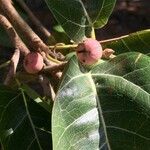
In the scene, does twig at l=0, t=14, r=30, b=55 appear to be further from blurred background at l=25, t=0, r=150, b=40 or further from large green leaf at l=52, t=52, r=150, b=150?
blurred background at l=25, t=0, r=150, b=40

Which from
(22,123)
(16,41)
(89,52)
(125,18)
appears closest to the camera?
(89,52)

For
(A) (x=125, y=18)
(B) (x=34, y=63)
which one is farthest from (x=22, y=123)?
(A) (x=125, y=18)

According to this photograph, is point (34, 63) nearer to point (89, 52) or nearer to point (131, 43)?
point (89, 52)

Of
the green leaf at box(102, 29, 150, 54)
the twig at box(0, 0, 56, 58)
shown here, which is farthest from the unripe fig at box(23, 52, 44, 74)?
the green leaf at box(102, 29, 150, 54)

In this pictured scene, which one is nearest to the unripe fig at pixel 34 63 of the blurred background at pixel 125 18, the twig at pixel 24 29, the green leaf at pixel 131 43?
the twig at pixel 24 29

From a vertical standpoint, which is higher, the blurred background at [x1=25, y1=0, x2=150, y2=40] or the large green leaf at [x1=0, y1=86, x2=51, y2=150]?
the large green leaf at [x1=0, y1=86, x2=51, y2=150]

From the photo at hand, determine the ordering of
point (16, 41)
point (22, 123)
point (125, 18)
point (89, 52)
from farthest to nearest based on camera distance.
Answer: point (125, 18)
point (16, 41)
point (22, 123)
point (89, 52)

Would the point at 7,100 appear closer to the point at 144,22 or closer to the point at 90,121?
the point at 90,121
